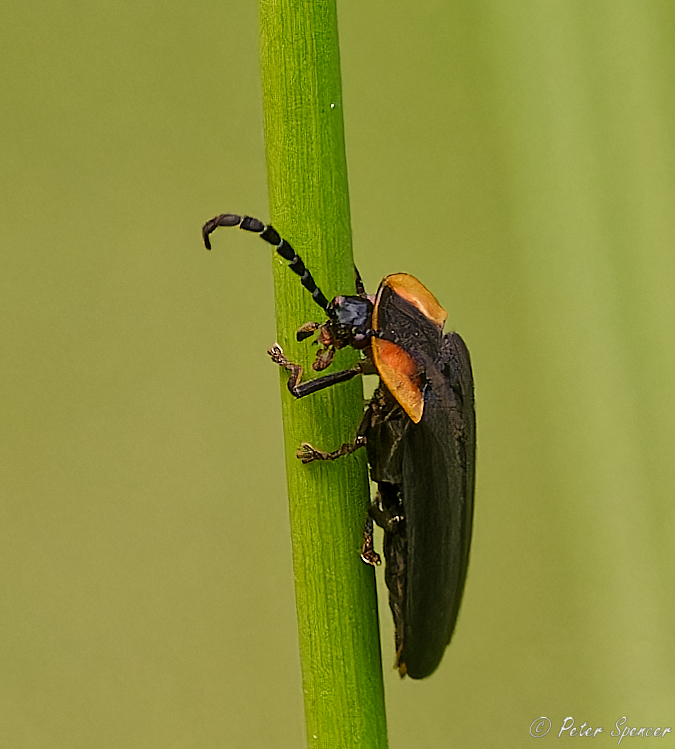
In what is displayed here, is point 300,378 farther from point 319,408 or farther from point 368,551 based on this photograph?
point 368,551

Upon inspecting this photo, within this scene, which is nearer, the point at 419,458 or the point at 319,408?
the point at 319,408

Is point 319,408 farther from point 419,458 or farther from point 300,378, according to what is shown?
point 419,458

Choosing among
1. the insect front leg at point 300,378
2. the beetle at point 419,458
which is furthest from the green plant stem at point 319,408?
the beetle at point 419,458

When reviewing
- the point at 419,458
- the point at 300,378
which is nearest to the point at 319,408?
the point at 300,378

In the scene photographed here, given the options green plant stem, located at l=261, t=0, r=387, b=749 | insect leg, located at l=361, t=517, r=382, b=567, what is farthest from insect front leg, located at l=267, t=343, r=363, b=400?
insect leg, located at l=361, t=517, r=382, b=567

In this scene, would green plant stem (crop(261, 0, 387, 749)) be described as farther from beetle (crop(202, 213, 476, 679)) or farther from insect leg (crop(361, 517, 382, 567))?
beetle (crop(202, 213, 476, 679))

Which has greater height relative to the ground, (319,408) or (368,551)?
(319,408)

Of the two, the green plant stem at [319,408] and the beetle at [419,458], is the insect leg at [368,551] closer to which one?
the green plant stem at [319,408]

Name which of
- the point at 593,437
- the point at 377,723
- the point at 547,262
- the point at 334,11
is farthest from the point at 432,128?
the point at 377,723

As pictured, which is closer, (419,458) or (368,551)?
(368,551)
